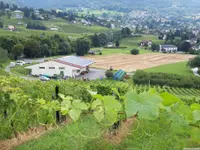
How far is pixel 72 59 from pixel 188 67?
60.4 feet

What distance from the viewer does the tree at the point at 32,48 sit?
4844cm

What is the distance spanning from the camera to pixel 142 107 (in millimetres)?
1520

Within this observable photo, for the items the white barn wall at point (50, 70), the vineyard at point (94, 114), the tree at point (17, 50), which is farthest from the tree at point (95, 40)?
the vineyard at point (94, 114)

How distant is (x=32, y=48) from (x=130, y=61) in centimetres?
1692

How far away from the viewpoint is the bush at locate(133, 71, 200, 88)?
34250 mm

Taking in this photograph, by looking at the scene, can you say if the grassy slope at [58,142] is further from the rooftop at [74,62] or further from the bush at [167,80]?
the rooftop at [74,62]

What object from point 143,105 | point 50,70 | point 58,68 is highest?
point 143,105

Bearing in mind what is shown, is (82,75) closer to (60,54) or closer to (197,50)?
(60,54)

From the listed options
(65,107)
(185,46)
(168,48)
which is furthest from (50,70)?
(65,107)

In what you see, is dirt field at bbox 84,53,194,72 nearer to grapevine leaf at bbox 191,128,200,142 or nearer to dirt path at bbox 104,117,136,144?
dirt path at bbox 104,117,136,144

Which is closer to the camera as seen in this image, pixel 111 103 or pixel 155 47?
pixel 111 103

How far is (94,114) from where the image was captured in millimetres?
1767

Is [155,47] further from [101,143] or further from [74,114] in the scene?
[74,114]

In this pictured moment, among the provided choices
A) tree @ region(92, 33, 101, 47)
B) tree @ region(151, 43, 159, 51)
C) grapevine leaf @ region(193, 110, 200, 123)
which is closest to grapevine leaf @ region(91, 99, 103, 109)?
grapevine leaf @ region(193, 110, 200, 123)
